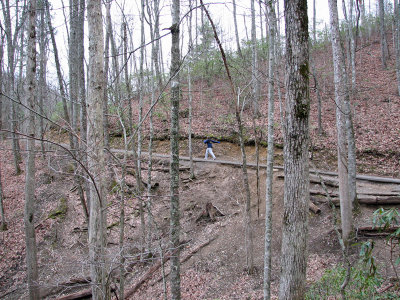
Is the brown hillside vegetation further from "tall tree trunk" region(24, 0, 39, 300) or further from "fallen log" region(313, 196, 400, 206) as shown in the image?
"tall tree trunk" region(24, 0, 39, 300)

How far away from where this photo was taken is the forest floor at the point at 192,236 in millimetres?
9406

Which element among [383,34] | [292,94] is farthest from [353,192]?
[383,34]

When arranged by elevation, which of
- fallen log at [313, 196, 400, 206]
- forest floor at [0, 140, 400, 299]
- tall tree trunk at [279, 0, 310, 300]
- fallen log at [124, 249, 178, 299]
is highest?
tall tree trunk at [279, 0, 310, 300]

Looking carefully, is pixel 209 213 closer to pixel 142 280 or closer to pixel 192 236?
pixel 192 236

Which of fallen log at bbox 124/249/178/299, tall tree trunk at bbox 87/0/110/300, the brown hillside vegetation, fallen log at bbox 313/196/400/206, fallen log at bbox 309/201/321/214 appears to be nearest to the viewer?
tall tree trunk at bbox 87/0/110/300

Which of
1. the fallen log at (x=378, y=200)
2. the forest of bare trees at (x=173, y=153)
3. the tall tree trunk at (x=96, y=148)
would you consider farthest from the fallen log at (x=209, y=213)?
the tall tree trunk at (x=96, y=148)

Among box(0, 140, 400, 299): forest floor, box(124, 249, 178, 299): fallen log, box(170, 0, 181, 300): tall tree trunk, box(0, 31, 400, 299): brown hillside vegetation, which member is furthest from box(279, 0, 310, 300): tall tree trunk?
box(124, 249, 178, 299): fallen log

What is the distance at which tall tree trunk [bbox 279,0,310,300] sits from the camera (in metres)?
4.32

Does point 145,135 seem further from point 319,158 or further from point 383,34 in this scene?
point 383,34

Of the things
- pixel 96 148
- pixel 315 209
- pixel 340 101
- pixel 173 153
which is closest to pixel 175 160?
pixel 173 153

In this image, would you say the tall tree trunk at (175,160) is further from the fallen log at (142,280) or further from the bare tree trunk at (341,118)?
the bare tree trunk at (341,118)

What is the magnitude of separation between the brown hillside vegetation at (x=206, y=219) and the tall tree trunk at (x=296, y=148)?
2848 mm

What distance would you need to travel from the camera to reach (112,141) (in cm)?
2202

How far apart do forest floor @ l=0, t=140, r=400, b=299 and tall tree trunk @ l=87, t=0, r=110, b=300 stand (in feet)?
9.32
